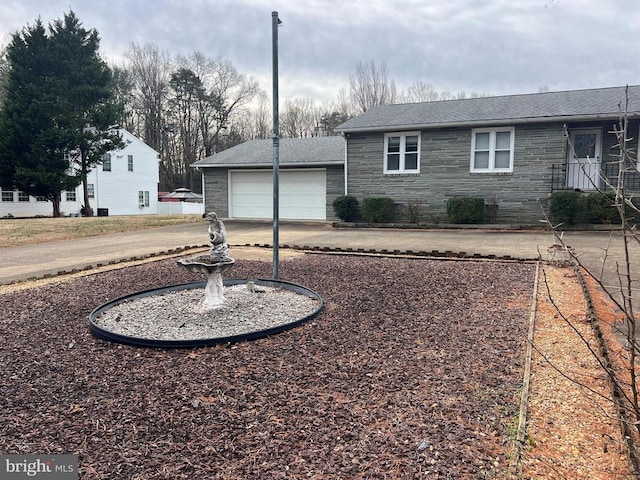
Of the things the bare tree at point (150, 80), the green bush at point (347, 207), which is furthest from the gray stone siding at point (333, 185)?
the bare tree at point (150, 80)

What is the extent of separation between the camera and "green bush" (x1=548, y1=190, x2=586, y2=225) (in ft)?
42.3

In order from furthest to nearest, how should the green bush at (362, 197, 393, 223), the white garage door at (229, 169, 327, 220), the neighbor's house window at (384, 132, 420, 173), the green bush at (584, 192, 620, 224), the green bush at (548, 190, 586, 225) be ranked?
the white garage door at (229, 169, 327, 220), the neighbor's house window at (384, 132, 420, 173), the green bush at (362, 197, 393, 223), the green bush at (548, 190, 586, 225), the green bush at (584, 192, 620, 224)

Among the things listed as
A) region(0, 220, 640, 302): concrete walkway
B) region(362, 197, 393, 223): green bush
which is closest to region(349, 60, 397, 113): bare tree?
region(362, 197, 393, 223): green bush

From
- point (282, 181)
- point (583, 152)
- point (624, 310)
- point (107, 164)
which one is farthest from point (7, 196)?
point (624, 310)

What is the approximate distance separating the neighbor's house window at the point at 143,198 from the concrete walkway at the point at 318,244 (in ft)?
57.8

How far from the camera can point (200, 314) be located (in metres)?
4.56

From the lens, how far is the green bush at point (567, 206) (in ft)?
42.3

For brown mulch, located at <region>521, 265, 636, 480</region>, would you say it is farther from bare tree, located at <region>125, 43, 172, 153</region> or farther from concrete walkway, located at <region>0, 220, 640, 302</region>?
bare tree, located at <region>125, 43, 172, 153</region>

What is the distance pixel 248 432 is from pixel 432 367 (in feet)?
4.96

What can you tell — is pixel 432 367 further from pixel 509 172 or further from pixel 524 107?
pixel 524 107

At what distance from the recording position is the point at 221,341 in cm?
379

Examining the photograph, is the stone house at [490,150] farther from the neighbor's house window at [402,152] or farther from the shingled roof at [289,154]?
the shingled roof at [289,154]

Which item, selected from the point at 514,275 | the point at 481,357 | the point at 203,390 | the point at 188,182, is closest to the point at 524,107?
the point at 514,275

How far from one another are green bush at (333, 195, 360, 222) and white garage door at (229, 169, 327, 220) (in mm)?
1301
